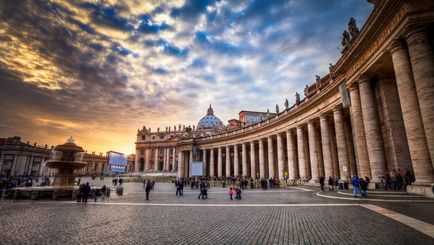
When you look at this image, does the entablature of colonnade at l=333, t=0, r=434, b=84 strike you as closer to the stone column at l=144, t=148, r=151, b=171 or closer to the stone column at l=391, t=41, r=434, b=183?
the stone column at l=391, t=41, r=434, b=183

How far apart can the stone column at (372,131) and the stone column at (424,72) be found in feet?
16.1

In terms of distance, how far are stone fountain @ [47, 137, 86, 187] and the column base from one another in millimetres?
26373

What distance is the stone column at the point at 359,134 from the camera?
56.3 feet

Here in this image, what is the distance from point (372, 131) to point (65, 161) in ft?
87.6

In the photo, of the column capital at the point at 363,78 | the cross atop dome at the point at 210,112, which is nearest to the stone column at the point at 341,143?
the column capital at the point at 363,78

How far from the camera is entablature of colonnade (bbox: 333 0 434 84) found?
39.0 feet

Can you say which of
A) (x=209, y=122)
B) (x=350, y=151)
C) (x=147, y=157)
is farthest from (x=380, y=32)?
(x=147, y=157)

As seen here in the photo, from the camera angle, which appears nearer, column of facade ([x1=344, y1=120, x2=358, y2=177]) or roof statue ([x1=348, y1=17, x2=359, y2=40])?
roof statue ([x1=348, y1=17, x2=359, y2=40])

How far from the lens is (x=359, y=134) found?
17.8m

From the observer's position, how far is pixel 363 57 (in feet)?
54.7

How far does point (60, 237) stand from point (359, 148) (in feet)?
64.6

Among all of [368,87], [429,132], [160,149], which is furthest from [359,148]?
[160,149]

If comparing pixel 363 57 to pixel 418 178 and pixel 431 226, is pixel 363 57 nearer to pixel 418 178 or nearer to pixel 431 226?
pixel 418 178

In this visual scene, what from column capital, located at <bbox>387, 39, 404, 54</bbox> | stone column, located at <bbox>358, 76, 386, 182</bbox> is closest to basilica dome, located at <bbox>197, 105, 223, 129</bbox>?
stone column, located at <bbox>358, 76, 386, 182</bbox>
